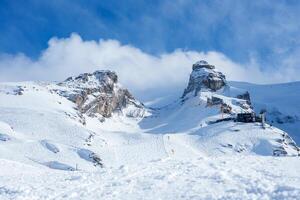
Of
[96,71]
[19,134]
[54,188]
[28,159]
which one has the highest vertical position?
[96,71]

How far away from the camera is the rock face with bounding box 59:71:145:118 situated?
167925 millimetres

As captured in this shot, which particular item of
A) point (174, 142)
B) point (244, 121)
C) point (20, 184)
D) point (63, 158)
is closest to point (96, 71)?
point (244, 121)

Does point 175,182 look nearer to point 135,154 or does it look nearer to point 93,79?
point 135,154

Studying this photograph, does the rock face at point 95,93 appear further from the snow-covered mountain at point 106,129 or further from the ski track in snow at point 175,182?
the ski track in snow at point 175,182

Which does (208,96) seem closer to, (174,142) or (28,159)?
(174,142)

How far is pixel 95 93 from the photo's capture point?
179500 mm

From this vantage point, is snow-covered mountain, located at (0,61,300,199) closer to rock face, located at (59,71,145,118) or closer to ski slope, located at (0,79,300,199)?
rock face, located at (59,71,145,118)

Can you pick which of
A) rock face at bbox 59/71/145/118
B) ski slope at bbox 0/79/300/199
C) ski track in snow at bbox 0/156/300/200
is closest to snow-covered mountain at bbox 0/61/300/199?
rock face at bbox 59/71/145/118

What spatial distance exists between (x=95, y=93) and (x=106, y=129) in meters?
24.7

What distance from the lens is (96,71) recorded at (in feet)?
653

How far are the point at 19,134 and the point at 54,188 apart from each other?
87.4 meters

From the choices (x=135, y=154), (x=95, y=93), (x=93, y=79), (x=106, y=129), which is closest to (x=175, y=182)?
(x=135, y=154)

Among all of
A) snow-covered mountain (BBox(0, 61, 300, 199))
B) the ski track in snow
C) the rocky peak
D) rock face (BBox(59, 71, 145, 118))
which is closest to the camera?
the ski track in snow

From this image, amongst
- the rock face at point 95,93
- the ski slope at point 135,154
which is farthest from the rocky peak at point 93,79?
the ski slope at point 135,154
